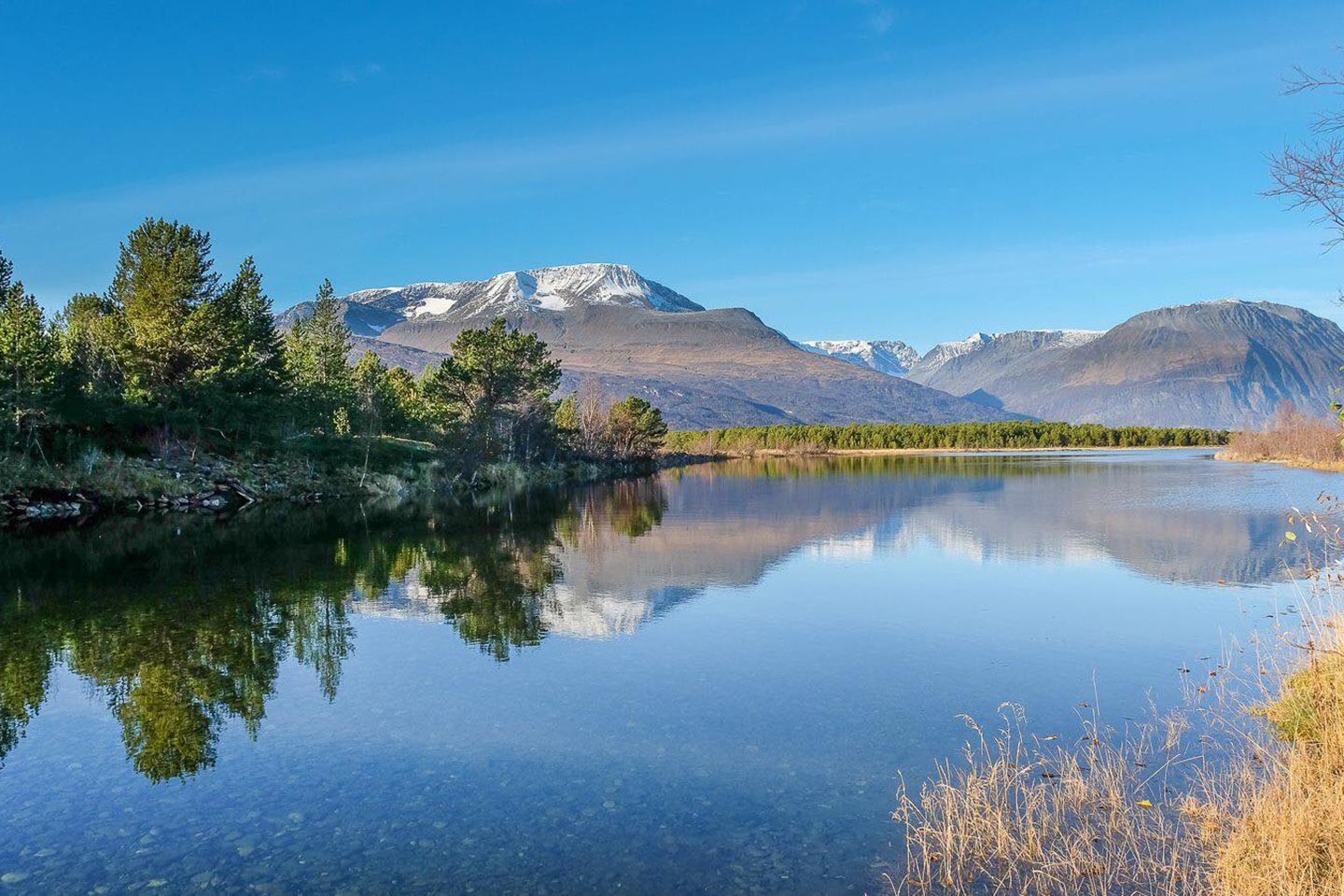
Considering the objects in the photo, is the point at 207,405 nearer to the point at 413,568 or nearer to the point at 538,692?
the point at 413,568

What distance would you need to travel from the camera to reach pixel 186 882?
7.62m

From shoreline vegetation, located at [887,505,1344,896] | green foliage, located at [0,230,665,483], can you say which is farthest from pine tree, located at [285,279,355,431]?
shoreline vegetation, located at [887,505,1344,896]

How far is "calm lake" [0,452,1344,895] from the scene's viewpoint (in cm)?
823

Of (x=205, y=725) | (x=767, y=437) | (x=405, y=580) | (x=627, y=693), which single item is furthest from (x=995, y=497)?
(x=767, y=437)

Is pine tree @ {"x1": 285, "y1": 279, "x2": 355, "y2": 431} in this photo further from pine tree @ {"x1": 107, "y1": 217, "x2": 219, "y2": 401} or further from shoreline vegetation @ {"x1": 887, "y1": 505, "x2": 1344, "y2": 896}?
shoreline vegetation @ {"x1": 887, "y1": 505, "x2": 1344, "y2": 896}

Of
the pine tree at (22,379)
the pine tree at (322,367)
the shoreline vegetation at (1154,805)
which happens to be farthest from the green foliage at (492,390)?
the shoreline vegetation at (1154,805)

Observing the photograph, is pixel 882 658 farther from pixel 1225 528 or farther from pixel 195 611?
pixel 1225 528

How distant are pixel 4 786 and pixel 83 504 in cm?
3950

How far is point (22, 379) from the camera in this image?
141 ft

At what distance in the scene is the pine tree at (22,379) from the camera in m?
41.9

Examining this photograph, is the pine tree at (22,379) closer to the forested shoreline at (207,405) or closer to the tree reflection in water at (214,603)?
the forested shoreline at (207,405)

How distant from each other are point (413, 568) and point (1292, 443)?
11925 cm

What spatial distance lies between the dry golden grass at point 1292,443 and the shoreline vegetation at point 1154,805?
3595 inches

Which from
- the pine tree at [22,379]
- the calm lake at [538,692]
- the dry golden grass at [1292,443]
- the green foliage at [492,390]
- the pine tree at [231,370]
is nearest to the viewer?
the calm lake at [538,692]
